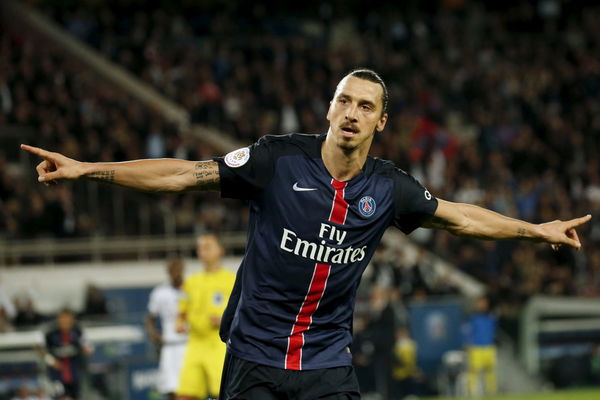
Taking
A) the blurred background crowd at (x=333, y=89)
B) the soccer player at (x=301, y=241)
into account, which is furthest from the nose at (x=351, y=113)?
the blurred background crowd at (x=333, y=89)

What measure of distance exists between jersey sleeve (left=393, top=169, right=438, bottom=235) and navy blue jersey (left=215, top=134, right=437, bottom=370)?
0.14 metres

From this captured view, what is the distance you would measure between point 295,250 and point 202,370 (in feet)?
16.9

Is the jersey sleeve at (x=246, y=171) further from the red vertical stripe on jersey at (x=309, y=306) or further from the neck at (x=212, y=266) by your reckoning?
the neck at (x=212, y=266)

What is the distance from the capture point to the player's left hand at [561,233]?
548 centimetres

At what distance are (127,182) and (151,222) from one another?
1459cm

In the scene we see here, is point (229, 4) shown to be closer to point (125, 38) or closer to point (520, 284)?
point (125, 38)

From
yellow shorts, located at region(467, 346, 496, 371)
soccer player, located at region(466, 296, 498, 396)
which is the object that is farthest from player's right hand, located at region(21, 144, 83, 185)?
yellow shorts, located at region(467, 346, 496, 371)

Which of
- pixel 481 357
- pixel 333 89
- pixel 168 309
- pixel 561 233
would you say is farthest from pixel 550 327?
pixel 561 233

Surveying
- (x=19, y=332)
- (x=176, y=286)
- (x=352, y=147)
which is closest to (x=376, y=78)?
(x=352, y=147)

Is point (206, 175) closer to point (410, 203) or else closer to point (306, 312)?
point (306, 312)

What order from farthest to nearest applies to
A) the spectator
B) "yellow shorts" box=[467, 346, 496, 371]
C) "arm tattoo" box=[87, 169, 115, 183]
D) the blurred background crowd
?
the blurred background crowd, "yellow shorts" box=[467, 346, 496, 371], the spectator, "arm tattoo" box=[87, 169, 115, 183]

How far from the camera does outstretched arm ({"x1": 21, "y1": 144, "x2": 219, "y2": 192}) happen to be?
4727 mm

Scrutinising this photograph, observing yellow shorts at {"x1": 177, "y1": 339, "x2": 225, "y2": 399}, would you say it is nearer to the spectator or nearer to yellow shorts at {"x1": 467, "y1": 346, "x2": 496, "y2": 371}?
the spectator

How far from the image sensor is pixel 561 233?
5.53m
